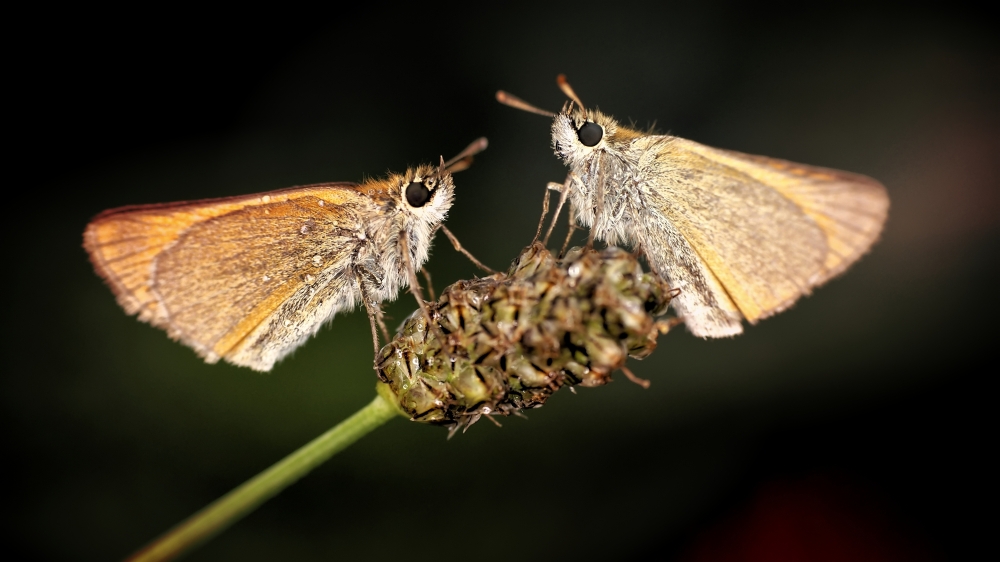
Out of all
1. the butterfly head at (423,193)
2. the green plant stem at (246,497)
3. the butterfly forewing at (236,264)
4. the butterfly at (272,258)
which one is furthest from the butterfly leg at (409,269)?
the green plant stem at (246,497)

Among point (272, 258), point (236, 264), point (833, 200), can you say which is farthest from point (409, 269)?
point (833, 200)

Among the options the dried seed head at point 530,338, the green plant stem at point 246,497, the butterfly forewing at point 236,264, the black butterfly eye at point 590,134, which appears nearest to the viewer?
the green plant stem at point 246,497

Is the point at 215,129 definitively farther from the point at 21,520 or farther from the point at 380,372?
the point at 380,372

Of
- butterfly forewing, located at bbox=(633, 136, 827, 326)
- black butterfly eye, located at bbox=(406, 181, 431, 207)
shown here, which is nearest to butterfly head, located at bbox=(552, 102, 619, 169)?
butterfly forewing, located at bbox=(633, 136, 827, 326)

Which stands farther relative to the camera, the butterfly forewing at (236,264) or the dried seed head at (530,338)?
the butterfly forewing at (236,264)

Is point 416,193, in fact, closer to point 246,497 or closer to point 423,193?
point 423,193

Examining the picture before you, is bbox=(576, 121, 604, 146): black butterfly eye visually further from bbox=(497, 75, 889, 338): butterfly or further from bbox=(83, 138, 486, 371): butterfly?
bbox=(83, 138, 486, 371): butterfly

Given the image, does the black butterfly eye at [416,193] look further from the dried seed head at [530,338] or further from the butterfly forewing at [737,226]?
the butterfly forewing at [737,226]
